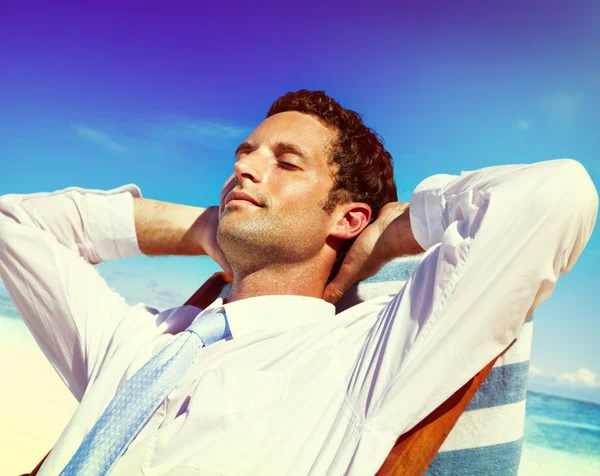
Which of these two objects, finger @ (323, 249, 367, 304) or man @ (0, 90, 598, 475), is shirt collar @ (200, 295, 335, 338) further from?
finger @ (323, 249, 367, 304)

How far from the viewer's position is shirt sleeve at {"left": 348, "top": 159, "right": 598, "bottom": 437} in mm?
1022

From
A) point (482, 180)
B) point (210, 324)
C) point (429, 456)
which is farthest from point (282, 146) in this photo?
point (429, 456)

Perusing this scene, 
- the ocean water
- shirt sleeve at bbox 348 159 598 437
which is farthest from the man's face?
the ocean water

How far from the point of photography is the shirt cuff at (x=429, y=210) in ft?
4.55

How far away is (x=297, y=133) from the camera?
2.00m

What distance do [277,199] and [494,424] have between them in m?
1.04

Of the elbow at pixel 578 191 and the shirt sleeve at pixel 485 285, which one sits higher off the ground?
the elbow at pixel 578 191

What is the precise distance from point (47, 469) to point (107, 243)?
3.43 ft

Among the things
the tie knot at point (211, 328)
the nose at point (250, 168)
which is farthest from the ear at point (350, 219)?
the tie knot at point (211, 328)

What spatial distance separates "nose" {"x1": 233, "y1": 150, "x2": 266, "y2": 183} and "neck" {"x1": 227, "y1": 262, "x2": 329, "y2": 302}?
353mm

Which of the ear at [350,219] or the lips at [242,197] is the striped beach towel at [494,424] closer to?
the ear at [350,219]

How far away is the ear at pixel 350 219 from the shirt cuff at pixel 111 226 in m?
0.92

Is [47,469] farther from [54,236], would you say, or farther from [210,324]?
[54,236]

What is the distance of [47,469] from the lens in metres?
1.36
